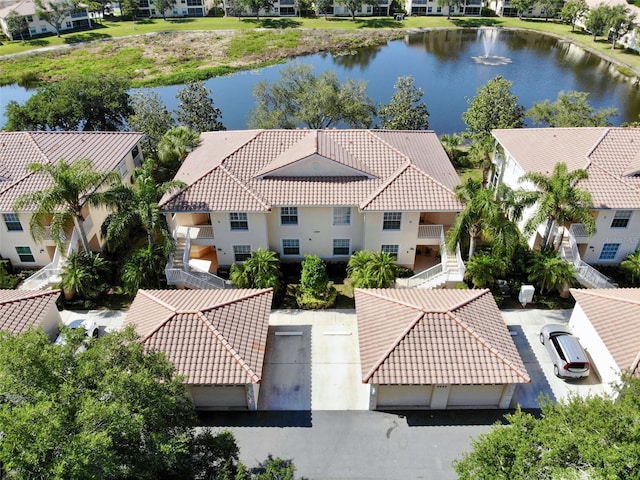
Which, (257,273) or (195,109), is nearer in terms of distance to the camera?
(257,273)

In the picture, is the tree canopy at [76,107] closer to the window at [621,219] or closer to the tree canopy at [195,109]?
the tree canopy at [195,109]

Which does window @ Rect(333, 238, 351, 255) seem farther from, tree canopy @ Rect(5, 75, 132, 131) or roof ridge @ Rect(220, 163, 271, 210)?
tree canopy @ Rect(5, 75, 132, 131)

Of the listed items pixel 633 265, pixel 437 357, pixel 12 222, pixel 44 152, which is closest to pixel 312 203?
pixel 437 357

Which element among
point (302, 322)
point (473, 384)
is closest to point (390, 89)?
point (302, 322)

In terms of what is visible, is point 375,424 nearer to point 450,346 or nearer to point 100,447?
point 450,346

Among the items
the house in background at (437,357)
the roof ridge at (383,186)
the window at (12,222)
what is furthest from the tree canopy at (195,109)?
the house in background at (437,357)

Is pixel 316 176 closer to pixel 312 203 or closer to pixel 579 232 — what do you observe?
pixel 312 203

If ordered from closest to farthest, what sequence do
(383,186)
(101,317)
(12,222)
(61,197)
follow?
(61,197), (101,317), (383,186), (12,222)
